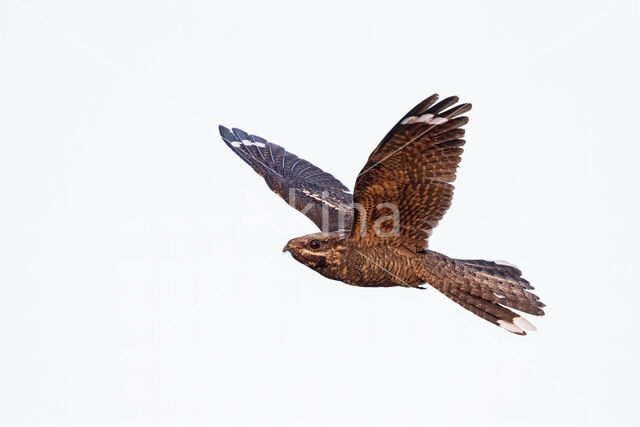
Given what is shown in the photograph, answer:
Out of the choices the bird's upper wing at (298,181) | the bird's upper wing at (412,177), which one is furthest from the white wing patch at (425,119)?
the bird's upper wing at (298,181)

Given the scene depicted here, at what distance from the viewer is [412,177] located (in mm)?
6512

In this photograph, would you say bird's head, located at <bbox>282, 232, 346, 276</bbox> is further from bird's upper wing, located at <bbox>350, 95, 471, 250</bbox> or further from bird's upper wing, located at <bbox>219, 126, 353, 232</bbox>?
bird's upper wing, located at <bbox>219, 126, 353, 232</bbox>

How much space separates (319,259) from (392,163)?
1117 mm

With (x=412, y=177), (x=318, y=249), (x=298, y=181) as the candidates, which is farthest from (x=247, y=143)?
(x=412, y=177)

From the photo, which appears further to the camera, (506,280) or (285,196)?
(285,196)

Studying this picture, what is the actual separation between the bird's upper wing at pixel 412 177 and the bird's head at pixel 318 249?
6.8 inches

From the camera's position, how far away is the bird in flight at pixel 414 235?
626 centimetres

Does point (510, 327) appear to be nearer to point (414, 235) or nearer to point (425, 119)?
point (414, 235)

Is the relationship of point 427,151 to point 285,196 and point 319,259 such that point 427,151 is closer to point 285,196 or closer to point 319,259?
point 319,259

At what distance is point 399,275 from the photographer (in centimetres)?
698

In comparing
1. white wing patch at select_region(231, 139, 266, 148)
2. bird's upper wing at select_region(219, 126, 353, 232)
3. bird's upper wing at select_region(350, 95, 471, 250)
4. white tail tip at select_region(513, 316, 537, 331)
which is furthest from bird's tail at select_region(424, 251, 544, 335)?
white wing patch at select_region(231, 139, 266, 148)

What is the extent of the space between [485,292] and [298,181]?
2.58m

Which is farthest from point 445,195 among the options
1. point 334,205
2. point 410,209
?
point 334,205

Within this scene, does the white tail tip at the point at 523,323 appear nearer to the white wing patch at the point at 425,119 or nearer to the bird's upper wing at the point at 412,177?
the bird's upper wing at the point at 412,177
